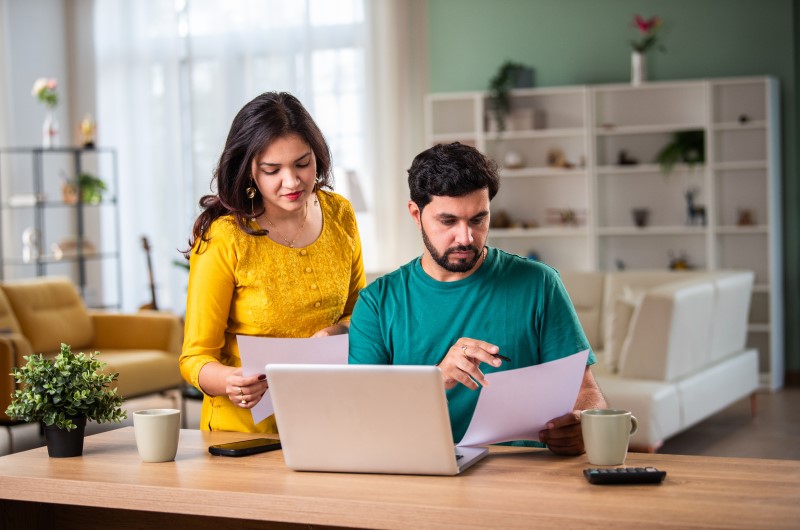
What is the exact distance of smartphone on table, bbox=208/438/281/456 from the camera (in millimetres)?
2047

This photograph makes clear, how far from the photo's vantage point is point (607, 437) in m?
1.82

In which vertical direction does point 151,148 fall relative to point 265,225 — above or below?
above

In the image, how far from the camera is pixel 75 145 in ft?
29.0

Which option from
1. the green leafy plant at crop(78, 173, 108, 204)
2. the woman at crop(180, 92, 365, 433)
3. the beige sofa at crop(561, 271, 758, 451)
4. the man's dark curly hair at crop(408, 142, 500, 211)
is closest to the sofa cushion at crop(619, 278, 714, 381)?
the beige sofa at crop(561, 271, 758, 451)

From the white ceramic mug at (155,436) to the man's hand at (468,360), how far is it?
1.81ft

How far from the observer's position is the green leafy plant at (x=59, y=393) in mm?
2086

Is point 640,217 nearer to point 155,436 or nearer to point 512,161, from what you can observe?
point 512,161

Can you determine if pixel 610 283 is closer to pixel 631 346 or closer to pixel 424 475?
pixel 631 346

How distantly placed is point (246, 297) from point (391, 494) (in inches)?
32.3

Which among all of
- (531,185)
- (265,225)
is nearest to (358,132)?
(531,185)

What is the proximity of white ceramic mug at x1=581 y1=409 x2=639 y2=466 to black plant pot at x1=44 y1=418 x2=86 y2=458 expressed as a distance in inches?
38.6

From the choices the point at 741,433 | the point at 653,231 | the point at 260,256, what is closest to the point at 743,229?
the point at 653,231

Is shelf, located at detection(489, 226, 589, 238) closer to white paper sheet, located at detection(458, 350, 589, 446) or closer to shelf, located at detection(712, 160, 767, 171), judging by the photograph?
shelf, located at detection(712, 160, 767, 171)

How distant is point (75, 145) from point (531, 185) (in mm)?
3794
